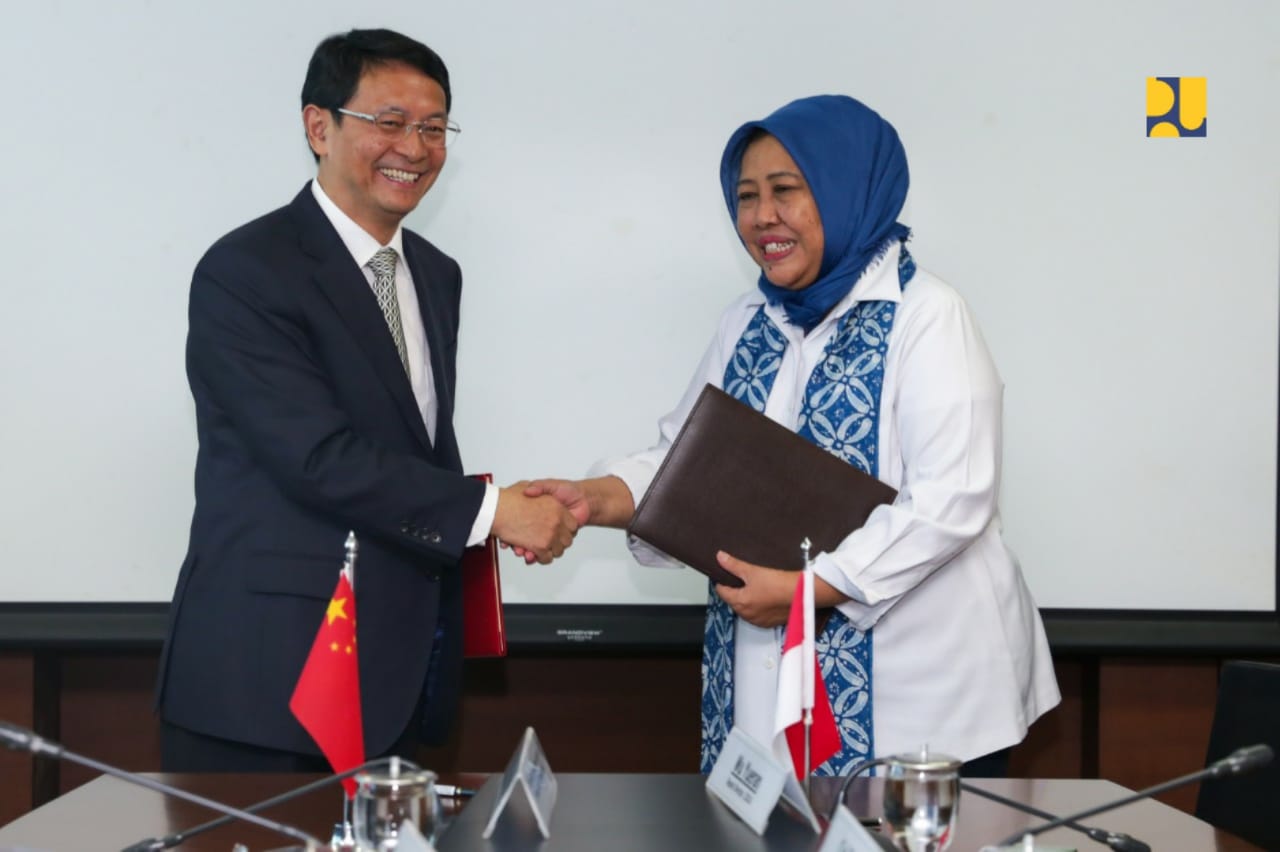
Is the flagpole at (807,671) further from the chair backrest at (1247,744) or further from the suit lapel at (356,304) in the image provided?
the suit lapel at (356,304)

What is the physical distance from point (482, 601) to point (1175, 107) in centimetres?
200

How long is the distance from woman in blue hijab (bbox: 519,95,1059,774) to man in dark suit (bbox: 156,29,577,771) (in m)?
0.51

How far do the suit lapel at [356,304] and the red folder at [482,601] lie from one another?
228mm

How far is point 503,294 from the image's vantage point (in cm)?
330

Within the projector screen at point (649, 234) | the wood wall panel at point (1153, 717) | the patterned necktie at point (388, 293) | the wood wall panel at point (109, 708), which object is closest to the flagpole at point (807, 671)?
the patterned necktie at point (388, 293)

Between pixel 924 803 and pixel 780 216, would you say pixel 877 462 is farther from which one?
pixel 924 803

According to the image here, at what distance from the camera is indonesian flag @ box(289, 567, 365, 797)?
1740 millimetres

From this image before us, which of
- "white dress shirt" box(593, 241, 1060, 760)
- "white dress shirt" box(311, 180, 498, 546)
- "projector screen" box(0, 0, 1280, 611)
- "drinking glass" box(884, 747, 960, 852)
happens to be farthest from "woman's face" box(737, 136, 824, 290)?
"drinking glass" box(884, 747, 960, 852)

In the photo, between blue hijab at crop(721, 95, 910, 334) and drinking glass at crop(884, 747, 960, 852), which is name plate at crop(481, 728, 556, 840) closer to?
drinking glass at crop(884, 747, 960, 852)

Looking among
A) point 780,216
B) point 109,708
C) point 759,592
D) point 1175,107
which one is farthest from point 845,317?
point 109,708

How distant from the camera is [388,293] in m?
2.62

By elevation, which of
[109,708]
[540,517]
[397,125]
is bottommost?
[109,708]

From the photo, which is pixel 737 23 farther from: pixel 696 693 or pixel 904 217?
pixel 696 693

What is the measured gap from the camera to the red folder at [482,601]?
102 inches
